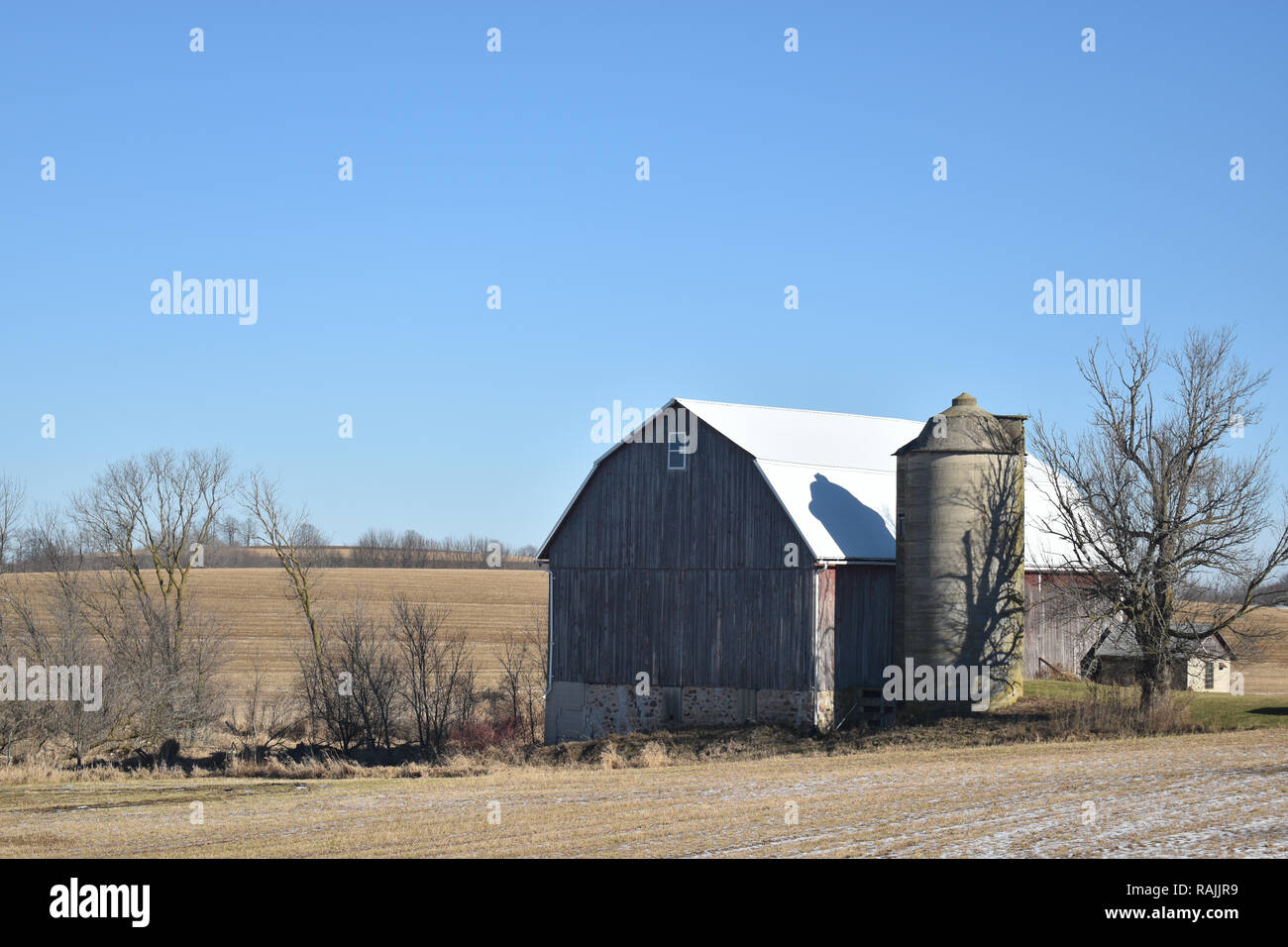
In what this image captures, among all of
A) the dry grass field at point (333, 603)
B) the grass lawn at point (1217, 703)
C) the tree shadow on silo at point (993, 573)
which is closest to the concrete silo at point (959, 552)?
the tree shadow on silo at point (993, 573)

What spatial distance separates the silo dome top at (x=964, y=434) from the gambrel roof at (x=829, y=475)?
2803 mm

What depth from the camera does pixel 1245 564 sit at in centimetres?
2973

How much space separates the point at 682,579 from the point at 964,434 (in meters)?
8.34

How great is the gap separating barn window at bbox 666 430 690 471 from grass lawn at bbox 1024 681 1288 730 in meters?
10.8

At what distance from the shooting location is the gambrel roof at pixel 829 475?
3372cm

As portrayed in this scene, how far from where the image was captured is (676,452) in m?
35.3

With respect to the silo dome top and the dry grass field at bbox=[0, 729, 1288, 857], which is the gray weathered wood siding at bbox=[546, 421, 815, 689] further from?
the dry grass field at bbox=[0, 729, 1288, 857]

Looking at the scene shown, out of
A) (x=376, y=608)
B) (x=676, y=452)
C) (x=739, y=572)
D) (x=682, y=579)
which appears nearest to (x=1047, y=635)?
(x=739, y=572)

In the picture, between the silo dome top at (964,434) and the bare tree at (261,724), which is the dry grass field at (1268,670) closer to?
the silo dome top at (964,434)

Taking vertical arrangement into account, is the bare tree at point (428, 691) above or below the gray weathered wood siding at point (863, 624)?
below

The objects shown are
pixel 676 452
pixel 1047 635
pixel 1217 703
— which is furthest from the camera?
pixel 1047 635

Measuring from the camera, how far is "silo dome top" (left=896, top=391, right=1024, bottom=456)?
1271 inches

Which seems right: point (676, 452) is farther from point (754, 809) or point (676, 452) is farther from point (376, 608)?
point (376, 608)
